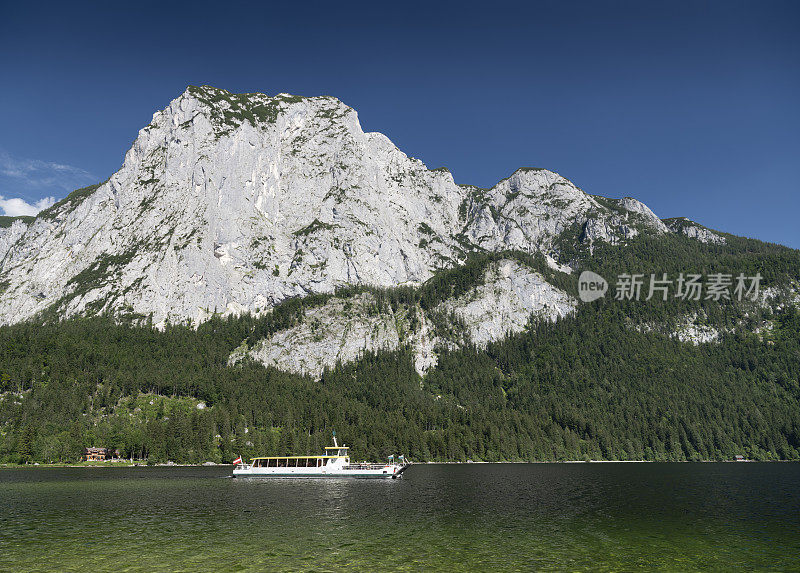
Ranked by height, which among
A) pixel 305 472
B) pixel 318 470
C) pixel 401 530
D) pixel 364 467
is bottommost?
pixel 364 467

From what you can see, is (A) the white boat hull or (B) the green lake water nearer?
(B) the green lake water

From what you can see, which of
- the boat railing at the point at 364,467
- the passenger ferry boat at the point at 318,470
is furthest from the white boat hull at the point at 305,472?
the boat railing at the point at 364,467

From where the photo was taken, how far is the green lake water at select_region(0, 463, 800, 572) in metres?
36.2

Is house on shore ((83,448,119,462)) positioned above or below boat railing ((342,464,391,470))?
above

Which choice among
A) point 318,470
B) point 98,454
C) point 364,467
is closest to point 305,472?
point 318,470

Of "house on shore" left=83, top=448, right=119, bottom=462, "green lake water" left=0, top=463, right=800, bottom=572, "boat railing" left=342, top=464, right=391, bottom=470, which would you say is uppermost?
"green lake water" left=0, top=463, right=800, bottom=572

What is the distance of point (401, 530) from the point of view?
161 ft

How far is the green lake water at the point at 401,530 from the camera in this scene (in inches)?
1427

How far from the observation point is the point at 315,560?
3641 centimetres

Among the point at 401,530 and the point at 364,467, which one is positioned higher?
the point at 401,530

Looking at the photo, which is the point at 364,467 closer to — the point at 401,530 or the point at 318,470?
the point at 318,470

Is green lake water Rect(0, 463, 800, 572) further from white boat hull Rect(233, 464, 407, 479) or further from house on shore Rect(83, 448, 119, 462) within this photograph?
house on shore Rect(83, 448, 119, 462)

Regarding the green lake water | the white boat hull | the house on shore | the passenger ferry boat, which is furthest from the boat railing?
the house on shore

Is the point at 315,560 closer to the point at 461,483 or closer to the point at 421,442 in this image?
the point at 461,483
